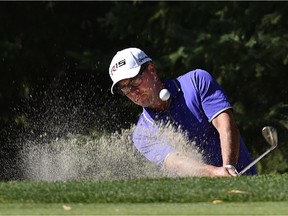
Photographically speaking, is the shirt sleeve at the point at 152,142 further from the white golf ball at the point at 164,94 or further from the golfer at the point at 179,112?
the white golf ball at the point at 164,94

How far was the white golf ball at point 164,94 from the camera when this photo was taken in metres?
8.03

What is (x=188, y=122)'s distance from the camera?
8.25 metres

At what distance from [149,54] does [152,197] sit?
37.9 feet

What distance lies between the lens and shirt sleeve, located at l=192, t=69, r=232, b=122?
315 inches

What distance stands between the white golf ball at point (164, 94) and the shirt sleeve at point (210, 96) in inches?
8.7

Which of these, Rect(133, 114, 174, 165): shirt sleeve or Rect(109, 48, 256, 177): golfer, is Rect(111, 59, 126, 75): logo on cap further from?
Rect(133, 114, 174, 165): shirt sleeve

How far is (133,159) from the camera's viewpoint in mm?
9086

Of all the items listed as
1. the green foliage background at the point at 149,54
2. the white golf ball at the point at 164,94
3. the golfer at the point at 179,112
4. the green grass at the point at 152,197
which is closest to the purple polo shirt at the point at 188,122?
the golfer at the point at 179,112

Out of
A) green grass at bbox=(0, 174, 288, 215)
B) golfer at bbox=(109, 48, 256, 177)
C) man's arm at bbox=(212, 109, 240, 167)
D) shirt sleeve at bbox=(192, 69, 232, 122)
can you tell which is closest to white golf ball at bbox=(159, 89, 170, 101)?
golfer at bbox=(109, 48, 256, 177)

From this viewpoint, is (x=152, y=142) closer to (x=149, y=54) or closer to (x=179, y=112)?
(x=179, y=112)

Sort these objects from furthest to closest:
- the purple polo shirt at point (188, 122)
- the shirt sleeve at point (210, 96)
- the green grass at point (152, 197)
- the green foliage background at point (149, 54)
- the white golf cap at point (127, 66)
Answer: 1. the green foliage background at point (149, 54)
2. the white golf cap at point (127, 66)
3. the purple polo shirt at point (188, 122)
4. the shirt sleeve at point (210, 96)
5. the green grass at point (152, 197)

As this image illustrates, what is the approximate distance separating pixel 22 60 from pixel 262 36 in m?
4.00

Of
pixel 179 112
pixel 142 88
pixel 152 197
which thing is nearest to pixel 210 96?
pixel 179 112

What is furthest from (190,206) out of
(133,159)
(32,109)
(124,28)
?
(124,28)
